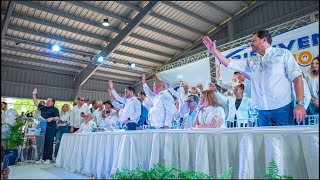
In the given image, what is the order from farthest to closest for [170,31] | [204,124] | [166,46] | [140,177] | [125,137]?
[166,46] < [170,31] < [204,124] < [125,137] < [140,177]

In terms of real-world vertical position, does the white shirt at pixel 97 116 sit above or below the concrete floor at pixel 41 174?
above

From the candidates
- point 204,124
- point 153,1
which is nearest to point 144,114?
point 204,124

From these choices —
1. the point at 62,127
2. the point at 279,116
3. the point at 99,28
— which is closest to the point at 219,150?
the point at 279,116

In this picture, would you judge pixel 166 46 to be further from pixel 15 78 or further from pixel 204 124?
pixel 204 124

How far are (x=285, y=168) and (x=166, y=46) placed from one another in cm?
921

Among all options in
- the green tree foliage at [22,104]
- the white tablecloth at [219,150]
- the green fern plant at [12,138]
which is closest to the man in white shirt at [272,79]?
the white tablecloth at [219,150]

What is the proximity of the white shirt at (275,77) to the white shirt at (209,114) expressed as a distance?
1.72 feet

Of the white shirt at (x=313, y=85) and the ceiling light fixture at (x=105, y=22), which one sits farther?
the ceiling light fixture at (x=105, y=22)

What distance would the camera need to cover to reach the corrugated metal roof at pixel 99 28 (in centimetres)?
722

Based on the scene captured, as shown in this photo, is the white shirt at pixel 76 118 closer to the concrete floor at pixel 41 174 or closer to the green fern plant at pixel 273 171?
the concrete floor at pixel 41 174

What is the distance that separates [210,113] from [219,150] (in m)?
0.93

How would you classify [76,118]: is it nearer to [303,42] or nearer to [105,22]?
[105,22]

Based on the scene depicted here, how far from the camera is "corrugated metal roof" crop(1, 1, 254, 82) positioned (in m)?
7.22

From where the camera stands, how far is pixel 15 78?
9703 mm
